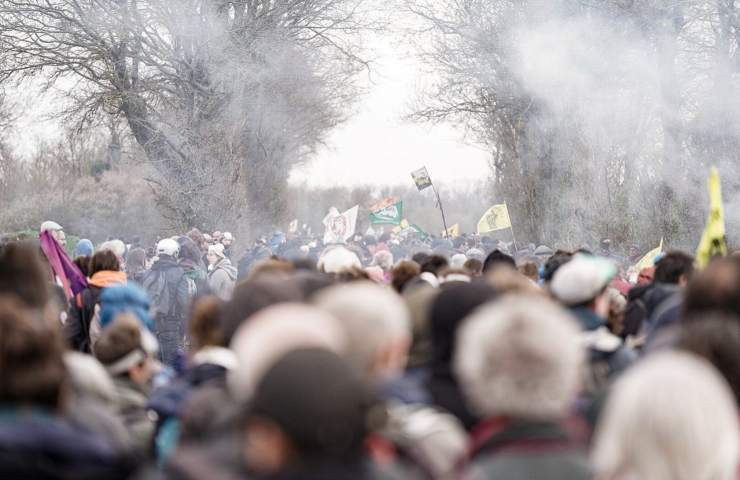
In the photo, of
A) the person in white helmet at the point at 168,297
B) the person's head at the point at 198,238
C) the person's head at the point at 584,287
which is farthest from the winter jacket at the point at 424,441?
the person's head at the point at 198,238

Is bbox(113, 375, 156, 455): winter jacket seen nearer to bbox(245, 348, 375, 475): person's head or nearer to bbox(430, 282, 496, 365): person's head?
bbox(430, 282, 496, 365): person's head

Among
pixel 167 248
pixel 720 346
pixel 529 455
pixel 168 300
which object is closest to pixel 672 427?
pixel 529 455

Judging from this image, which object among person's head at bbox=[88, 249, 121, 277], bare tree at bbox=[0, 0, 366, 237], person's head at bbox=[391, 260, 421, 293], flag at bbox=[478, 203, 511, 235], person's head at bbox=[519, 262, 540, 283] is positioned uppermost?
bare tree at bbox=[0, 0, 366, 237]

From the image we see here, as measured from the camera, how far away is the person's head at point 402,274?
651cm

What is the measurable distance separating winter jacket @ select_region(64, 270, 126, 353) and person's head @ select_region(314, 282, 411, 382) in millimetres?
4321

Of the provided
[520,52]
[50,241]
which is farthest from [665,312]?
[520,52]

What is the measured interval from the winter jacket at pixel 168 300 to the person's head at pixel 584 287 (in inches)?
A: 236

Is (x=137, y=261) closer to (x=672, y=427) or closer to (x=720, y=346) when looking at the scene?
(x=720, y=346)

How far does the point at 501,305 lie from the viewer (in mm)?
3066

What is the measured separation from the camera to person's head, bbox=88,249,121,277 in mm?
7645

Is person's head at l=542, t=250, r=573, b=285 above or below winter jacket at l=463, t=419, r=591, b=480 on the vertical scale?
below

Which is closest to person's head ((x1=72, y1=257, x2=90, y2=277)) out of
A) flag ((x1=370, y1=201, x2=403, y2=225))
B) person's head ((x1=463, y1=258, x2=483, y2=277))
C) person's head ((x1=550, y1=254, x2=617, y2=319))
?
person's head ((x1=463, y1=258, x2=483, y2=277))

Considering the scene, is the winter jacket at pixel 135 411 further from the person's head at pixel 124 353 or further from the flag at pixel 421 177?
the flag at pixel 421 177

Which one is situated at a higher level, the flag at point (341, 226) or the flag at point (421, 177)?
the flag at point (421, 177)
